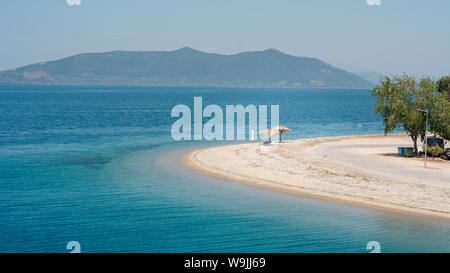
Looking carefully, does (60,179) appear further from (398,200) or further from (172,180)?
(398,200)

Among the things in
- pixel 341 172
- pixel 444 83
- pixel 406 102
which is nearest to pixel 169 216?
pixel 341 172

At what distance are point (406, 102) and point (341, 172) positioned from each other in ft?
49.3

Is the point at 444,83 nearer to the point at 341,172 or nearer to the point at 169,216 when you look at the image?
the point at 341,172

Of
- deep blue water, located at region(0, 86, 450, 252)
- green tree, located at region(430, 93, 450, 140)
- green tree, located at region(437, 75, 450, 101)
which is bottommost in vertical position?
deep blue water, located at region(0, 86, 450, 252)

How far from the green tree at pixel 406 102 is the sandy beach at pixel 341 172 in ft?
11.1

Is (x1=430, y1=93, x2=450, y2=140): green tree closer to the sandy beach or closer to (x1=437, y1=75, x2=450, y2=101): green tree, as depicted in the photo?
the sandy beach

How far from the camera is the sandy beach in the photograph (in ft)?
97.8

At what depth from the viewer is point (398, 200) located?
29.2m

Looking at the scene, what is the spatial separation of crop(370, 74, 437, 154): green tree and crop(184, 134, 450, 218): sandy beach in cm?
339

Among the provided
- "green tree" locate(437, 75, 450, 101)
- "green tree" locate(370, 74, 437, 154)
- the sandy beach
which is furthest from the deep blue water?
"green tree" locate(437, 75, 450, 101)

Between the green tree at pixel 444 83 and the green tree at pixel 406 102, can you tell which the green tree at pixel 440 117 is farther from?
the green tree at pixel 444 83

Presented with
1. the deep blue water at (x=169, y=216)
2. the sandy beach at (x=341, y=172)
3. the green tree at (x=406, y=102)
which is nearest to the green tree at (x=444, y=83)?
the sandy beach at (x=341, y=172)
